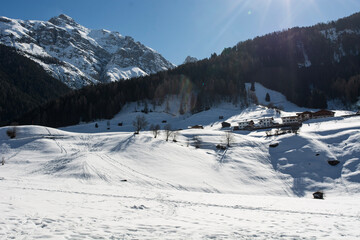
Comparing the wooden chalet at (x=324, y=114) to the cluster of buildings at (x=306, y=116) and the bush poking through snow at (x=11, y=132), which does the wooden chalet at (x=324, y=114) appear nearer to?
the cluster of buildings at (x=306, y=116)

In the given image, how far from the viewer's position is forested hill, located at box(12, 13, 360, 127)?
127750mm

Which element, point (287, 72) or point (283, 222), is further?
point (287, 72)

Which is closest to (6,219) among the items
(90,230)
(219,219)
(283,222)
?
(90,230)

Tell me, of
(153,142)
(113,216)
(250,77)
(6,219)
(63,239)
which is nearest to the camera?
(63,239)

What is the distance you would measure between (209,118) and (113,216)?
95.3 meters

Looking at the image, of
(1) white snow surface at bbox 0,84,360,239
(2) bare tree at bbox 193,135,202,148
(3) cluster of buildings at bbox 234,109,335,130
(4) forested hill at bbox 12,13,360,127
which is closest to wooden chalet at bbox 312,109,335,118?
(3) cluster of buildings at bbox 234,109,335,130

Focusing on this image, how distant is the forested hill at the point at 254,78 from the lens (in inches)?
5030

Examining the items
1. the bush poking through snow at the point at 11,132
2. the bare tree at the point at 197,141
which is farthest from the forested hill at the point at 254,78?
the bare tree at the point at 197,141

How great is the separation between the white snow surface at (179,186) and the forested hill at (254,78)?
2401 inches

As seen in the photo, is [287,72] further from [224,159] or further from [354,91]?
[224,159]

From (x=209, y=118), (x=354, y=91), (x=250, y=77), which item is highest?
(x=250, y=77)

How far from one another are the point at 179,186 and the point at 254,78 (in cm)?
13937

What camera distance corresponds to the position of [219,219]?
14141mm

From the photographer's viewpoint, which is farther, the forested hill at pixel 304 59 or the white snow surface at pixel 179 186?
the forested hill at pixel 304 59
